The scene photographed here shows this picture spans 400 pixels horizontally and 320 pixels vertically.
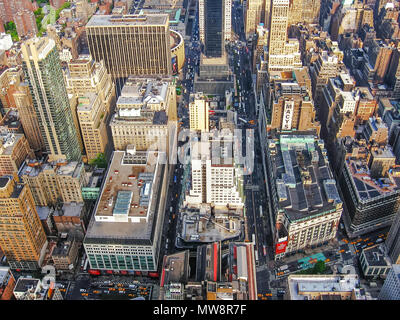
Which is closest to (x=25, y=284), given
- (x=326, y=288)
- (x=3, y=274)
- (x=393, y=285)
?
(x=3, y=274)

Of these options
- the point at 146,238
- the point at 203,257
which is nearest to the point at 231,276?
the point at 203,257

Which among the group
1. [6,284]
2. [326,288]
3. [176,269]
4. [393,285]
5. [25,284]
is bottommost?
[6,284]

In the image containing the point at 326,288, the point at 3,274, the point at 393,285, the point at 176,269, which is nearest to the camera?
the point at 393,285

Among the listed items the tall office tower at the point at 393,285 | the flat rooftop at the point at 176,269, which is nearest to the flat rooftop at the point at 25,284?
the flat rooftop at the point at 176,269

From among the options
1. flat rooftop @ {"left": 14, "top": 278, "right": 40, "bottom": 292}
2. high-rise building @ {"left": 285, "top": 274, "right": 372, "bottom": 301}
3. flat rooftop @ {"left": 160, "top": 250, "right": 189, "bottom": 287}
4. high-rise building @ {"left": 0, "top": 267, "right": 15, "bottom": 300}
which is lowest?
high-rise building @ {"left": 0, "top": 267, "right": 15, "bottom": 300}

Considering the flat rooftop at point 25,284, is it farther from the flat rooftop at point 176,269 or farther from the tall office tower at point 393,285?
the tall office tower at point 393,285

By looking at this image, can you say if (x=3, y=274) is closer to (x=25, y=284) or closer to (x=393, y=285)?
(x=25, y=284)

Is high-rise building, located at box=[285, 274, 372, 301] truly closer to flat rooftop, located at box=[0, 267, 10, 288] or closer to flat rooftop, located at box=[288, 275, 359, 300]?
flat rooftop, located at box=[288, 275, 359, 300]

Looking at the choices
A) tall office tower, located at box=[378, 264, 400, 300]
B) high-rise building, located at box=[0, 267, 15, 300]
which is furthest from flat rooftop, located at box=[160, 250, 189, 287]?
tall office tower, located at box=[378, 264, 400, 300]

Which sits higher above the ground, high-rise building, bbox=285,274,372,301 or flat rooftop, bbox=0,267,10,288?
high-rise building, bbox=285,274,372,301
